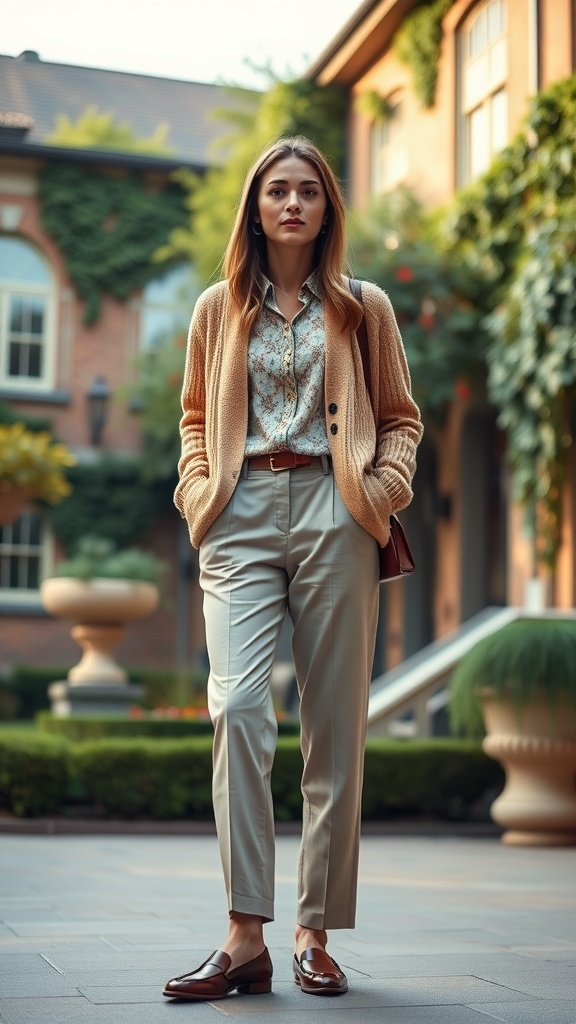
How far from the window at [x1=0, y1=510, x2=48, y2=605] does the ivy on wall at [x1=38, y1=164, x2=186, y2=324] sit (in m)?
2.81

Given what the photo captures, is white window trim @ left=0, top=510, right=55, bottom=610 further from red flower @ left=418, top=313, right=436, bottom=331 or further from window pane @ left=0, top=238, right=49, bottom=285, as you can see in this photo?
red flower @ left=418, top=313, right=436, bottom=331

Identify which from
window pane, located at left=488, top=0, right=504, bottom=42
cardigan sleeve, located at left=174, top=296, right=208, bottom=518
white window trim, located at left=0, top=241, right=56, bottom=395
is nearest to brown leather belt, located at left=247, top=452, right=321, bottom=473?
cardigan sleeve, located at left=174, top=296, right=208, bottom=518

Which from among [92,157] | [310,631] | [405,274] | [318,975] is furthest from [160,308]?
[318,975]

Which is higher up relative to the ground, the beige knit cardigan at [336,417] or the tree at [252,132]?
the tree at [252,132]

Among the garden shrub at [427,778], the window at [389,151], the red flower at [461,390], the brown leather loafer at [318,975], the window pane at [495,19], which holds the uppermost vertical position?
the window pane at [495,19]

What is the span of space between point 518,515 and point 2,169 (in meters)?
9.80

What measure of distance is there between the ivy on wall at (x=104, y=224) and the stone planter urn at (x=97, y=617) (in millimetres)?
6981

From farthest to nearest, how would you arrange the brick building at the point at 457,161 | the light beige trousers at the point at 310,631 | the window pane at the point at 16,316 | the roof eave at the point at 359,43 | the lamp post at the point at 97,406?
the window pane at the point at 16,316 → the lamp post at the point at 97,406 → the roof eave at the point at 359,43 → the brick building at the point at 457,161 → the light beige trousers at the point at 310,631

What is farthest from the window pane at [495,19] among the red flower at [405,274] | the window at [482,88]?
the red flower at [405,274]

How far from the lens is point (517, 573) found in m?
11.4

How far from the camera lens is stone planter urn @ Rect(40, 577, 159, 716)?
11797 millimetres

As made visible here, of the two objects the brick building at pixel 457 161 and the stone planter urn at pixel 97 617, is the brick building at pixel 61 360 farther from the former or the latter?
the stone planter urn at pixel 97 617

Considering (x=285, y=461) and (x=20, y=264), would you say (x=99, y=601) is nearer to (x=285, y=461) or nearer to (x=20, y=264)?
(x=20, y=264)

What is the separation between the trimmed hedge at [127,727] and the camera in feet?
32.7
